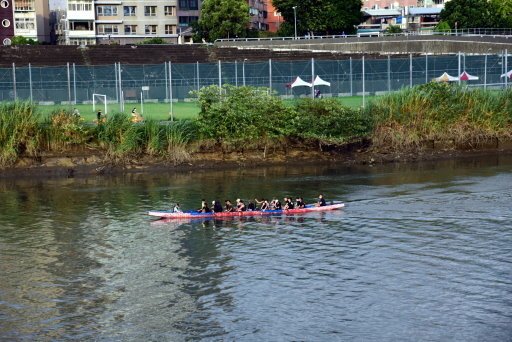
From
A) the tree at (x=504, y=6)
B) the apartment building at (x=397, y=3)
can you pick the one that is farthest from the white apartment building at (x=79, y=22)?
the apartment building at (x=397, y=3)

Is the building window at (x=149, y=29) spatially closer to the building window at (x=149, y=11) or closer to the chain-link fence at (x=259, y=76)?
the building window at (x=149, y=11)

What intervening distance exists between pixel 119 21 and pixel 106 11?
2.66 metres

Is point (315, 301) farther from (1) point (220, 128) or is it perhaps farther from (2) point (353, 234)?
(1) point (220, 128)

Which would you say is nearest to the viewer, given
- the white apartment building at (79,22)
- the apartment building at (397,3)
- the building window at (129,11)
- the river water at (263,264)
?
the river water at (263,264)

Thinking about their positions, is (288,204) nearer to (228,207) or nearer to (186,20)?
(228,207)

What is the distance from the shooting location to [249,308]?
88.7 feet

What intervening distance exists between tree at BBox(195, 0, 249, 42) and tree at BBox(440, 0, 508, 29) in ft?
99.0

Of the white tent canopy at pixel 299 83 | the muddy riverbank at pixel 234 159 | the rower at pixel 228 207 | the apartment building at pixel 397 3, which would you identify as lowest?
the rower at pixel 228 207

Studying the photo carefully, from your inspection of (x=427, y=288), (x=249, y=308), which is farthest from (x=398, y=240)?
(x=249, y=308)

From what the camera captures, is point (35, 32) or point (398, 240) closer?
point (398, 240)

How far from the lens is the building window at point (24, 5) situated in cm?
13200

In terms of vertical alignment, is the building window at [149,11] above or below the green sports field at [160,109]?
above

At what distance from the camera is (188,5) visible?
142 m

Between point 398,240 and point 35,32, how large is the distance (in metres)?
111
